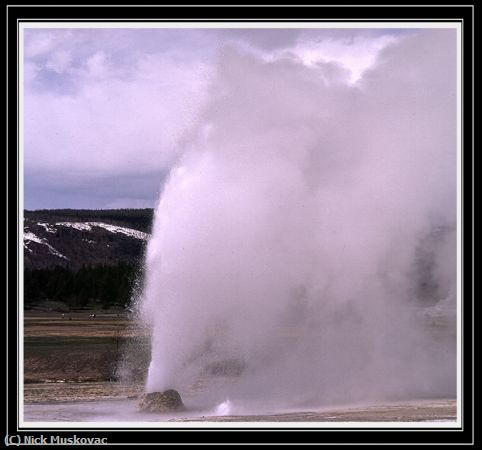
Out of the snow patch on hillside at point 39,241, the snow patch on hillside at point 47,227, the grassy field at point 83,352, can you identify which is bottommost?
the grassy field at point 83,352

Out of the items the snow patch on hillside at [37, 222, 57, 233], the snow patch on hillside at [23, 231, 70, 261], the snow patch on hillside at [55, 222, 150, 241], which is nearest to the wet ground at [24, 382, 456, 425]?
the snow patch on hillside at [23, 231, 70, 261]

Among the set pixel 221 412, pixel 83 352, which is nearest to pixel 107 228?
pixel 83 352

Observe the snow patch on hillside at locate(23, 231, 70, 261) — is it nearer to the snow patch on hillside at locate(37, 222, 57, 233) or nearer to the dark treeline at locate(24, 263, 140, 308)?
the snow patch on hillside at locate(37, 222, 57, 233)

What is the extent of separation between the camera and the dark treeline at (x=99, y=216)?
3626 inches

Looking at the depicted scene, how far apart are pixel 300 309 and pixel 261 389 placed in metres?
3.53

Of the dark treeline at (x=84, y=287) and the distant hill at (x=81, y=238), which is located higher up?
the distant hill at (x=81, y=238)

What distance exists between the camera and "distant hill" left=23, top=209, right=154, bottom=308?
51094 mm

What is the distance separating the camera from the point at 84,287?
171ft

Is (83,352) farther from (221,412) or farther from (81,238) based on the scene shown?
(81,238)

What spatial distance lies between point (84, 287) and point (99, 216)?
45.7 meters

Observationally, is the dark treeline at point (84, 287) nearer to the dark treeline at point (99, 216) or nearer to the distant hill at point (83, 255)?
the distant hill at point (83, 255)

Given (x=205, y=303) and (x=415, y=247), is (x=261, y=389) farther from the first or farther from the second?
(x=415, y=247)

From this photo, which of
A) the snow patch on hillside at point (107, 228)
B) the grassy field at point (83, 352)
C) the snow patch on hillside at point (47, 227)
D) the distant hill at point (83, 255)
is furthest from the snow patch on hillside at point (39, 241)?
the grassy field at point (83, 352)

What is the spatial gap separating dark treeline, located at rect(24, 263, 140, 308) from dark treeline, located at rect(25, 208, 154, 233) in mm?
36756
